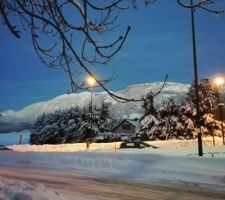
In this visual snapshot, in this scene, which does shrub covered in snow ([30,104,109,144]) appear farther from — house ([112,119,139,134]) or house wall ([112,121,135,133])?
house wall ([112,121,135,133])

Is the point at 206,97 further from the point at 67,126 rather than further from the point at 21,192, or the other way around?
the point at 21,192

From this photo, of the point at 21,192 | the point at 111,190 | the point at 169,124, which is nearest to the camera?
the point at 21,192

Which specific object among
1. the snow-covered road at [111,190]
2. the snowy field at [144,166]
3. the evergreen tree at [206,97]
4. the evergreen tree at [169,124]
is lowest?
the snow-covered road at [111,190]

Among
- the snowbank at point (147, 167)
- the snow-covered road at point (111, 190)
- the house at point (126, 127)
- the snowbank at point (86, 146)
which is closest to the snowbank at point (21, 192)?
the snow-covered road at point (111, 190)

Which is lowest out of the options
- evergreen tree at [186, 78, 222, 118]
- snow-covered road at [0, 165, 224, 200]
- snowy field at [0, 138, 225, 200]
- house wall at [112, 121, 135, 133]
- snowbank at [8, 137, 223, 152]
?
snow-covered road at [0, 165, 224, 200]

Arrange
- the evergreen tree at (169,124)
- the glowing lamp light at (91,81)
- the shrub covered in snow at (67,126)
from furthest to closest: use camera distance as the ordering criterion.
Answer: the shrub covered in snow at (67,126), the evergreen tree at (169,124), the glowing lamp light at (91,81)

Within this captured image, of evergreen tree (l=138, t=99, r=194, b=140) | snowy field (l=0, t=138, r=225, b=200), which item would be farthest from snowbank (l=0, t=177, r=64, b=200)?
evergreen tree (l=138, t=99, r=194, b=140)

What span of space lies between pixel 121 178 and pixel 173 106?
185ft

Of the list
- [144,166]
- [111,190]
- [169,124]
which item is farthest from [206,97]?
[111,190]

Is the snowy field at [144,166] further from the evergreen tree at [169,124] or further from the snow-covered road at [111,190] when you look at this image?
the evergreen tree at [169,124]

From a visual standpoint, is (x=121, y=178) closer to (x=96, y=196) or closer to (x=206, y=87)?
(x=96, y=196)

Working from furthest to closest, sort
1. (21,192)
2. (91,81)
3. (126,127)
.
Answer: (126,127)
(21,192)
(91,81)

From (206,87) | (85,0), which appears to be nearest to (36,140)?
(206,87)

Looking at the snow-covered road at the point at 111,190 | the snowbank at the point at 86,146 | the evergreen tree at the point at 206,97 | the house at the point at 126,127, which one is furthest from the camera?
the house at the point at 126,127
